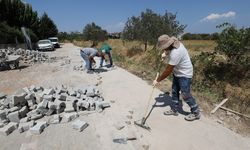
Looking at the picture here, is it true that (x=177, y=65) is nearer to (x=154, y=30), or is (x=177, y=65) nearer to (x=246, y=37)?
(x=246, y=37)

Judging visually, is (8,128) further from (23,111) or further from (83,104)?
(83,104)

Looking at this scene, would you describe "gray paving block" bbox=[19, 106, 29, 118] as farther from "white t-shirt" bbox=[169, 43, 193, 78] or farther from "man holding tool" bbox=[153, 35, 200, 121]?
"white t-shirt" bbox=[169, 43, 193, 78]

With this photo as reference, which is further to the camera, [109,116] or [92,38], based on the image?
[92,38]

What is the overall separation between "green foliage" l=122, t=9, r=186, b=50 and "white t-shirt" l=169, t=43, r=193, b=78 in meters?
13.4

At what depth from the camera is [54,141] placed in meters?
4.56

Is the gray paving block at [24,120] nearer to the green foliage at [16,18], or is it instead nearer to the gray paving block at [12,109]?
the gray paving block at [12,109]

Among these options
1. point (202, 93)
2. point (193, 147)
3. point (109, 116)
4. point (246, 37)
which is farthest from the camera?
point (246, 37)

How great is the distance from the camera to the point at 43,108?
5.77 metres

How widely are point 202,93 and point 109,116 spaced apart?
341 cm

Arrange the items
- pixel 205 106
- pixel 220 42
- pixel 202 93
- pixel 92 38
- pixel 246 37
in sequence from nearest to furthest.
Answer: pixel 205 106 → pixel 202 93 → pixel 246 37 → pixel 220 42 → pixel 92 38

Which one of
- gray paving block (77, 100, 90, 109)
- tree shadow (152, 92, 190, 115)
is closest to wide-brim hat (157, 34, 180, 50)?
tree shadow (152, 92, 190, 115)

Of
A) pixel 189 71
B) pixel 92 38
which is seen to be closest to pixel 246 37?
pixel 189 71

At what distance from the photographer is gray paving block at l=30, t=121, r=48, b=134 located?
16.0ft

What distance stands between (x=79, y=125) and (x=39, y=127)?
81cm
